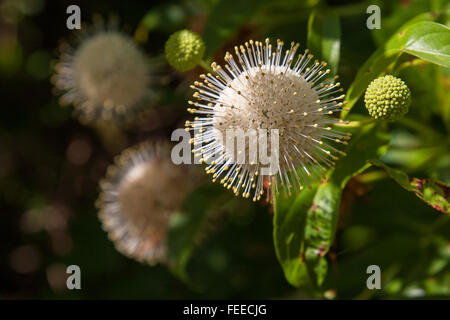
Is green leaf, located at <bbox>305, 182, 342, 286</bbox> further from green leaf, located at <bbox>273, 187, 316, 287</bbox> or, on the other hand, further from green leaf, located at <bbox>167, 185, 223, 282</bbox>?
green leaf, located at <bbox>167, 185, 223, 282</bbox>

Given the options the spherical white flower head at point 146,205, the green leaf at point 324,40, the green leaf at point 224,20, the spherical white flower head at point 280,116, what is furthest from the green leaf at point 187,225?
the green leaf at point 324,40

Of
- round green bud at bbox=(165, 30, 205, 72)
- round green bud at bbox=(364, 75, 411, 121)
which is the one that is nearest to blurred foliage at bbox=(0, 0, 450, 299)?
round green bud at bbox=(364, 75, 411, 121)

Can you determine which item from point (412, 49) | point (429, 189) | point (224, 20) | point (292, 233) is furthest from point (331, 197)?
point (224, 20)

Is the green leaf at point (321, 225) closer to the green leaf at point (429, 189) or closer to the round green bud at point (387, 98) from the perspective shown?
the green leaf at point (429, 189)

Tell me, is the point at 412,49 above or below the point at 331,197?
above

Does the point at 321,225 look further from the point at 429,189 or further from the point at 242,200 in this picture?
the point at 242,200

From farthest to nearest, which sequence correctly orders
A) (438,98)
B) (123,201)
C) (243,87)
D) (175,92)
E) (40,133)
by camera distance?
→ 1. (40,133)
2. (175,92)
3. (123,201)
4. (438,98)
5. (243,87)

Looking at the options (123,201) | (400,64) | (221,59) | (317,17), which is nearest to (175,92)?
(221,59)

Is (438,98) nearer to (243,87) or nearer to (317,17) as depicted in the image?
(317,17)
